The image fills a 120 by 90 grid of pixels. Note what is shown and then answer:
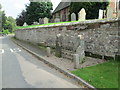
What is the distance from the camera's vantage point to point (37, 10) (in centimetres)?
2942

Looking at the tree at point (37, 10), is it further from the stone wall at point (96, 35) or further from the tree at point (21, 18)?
the stone wall at point (96, 35)

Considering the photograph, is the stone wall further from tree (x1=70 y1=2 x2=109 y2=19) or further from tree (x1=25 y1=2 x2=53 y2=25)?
tree (x1=25 y1=2 x2=53 y2=25)

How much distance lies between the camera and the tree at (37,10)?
96.6 ft

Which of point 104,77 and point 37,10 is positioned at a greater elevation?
point 37,10

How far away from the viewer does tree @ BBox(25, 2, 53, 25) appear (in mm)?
29438

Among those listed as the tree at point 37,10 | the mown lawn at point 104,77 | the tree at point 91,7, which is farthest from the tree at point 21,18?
the mown lawn at point 104,77

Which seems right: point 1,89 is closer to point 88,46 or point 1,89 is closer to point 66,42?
point 88,46

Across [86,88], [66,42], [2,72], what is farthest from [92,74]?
[66,42]

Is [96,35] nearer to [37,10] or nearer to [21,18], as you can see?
[37,10]

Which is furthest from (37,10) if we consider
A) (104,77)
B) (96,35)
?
(104,77)

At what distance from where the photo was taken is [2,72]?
20.2ft

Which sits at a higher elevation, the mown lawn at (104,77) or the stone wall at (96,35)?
the stone wall at (96,35)

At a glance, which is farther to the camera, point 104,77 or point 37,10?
point 37,10

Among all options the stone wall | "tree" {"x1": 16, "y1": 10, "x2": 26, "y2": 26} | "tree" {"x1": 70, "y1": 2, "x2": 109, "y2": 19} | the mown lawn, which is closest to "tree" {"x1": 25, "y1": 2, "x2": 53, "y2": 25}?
"tree" {"x1": 16, "y1": 10, "x2": 26, "y2": 26}
